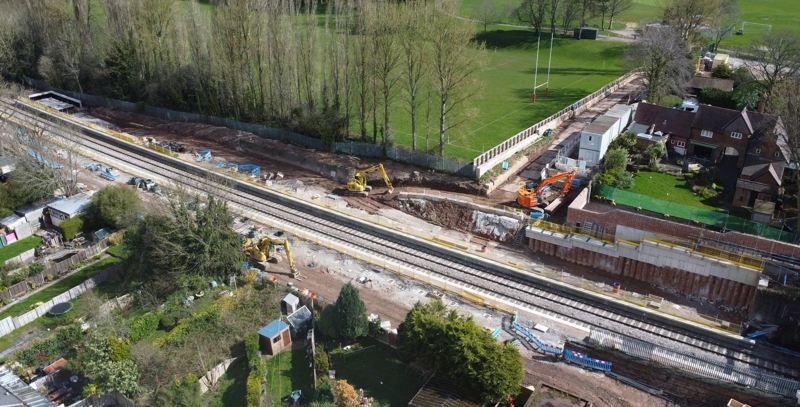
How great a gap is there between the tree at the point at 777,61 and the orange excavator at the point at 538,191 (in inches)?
1018

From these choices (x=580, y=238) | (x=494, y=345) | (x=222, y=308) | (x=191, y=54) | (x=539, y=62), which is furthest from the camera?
(x=539, y=62)

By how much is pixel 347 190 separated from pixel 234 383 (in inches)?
949

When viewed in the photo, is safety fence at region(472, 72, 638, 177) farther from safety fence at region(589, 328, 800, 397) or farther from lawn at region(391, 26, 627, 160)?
safety fence at region(589, 328, 800, 397)

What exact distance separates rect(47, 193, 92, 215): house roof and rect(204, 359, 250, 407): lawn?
80.5 feet

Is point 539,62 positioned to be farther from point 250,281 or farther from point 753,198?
point 250,281

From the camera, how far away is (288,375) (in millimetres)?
33844

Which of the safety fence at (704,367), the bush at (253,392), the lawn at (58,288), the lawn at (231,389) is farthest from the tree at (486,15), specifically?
the bush at (253,392)

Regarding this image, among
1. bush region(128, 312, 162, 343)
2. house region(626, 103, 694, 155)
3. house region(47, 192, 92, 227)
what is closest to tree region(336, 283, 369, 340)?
bush region(128, 312, 162, 343)

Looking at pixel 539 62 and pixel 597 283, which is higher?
pixel 539 62

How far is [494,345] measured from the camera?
30.3 meters

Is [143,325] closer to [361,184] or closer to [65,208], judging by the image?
[65,208]

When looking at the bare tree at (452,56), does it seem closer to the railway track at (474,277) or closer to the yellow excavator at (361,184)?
the yellow excavator at (361,184)

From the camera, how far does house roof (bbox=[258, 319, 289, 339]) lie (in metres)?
35.1

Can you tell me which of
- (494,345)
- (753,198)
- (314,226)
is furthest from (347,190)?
(753,198)
